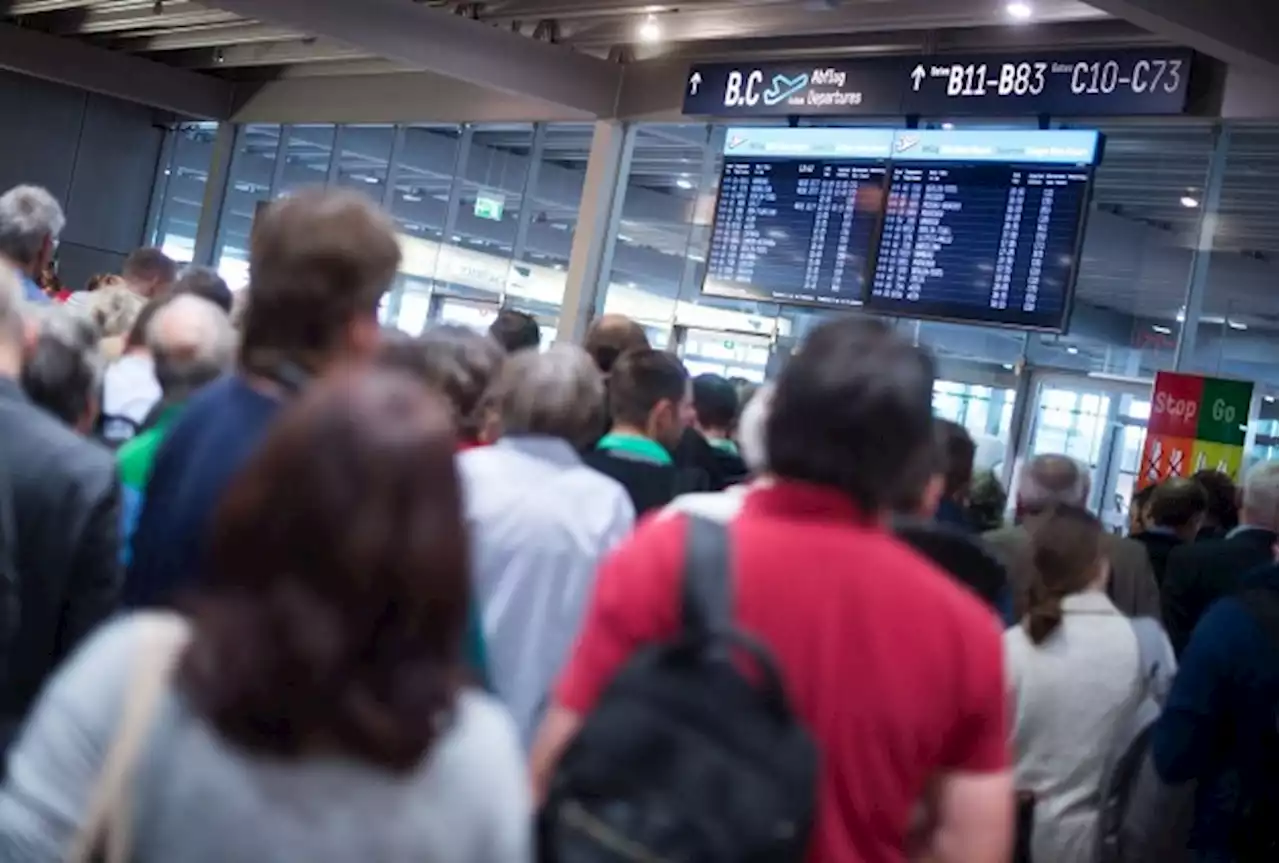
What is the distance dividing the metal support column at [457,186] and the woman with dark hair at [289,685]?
12.1m

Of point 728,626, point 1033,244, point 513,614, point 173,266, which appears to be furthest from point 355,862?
point 1033,244

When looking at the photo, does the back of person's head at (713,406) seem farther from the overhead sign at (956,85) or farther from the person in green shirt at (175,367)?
the overhead sign at (956,85)

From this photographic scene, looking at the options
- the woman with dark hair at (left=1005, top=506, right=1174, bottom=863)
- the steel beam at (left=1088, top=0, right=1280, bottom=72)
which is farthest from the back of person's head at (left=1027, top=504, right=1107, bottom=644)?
the steel beam at (left=1088, top=0, right=1280, bottom=72)

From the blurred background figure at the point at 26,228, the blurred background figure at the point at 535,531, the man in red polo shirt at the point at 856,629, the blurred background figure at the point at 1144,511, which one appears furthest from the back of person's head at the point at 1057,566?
the blurred background figure at the point at 26,228

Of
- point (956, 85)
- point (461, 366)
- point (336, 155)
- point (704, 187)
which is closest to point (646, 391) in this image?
point (461, 366)

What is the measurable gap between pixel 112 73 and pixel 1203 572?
12608 millimetres

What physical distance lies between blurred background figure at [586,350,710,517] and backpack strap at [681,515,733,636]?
6.01ft

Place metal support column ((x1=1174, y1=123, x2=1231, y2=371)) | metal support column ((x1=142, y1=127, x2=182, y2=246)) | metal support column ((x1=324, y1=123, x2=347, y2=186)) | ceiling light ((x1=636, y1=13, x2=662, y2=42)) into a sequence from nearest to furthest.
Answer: metal support column ((x1=1174, y1=123, x2=1231, y2=371)) < ceiling light ((x1=636, y1=13, x2=662, y2=42)) < metal support column ((x1=324, y1=123, x2=347, y2=186)) < metal support column ((x1=142, y1=127, x2=182, y2=246))

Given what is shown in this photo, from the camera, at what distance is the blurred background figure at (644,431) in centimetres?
365

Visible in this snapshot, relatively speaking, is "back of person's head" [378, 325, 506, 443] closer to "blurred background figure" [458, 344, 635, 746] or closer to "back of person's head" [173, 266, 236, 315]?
"blurred background figure" [458, 344, 635, 746]

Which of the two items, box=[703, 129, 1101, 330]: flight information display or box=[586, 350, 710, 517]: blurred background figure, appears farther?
box=[703, 129, 1101, 330]: flight information display

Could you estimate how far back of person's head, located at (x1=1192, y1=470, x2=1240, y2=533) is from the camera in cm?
532

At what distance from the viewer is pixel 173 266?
19.7ft

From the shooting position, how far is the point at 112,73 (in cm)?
1484
